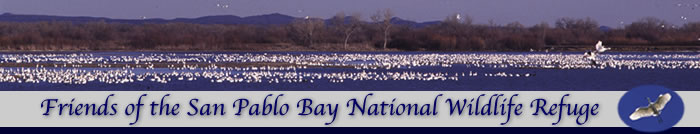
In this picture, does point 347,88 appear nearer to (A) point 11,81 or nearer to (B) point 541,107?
(A) point 11,81

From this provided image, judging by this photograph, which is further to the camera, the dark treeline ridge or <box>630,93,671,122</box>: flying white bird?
the dark treeline ridge

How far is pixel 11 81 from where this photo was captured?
3519 cm

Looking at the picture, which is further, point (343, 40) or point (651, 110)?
point (343, 40)

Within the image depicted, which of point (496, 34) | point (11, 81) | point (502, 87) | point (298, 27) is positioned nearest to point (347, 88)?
point (502, 87)

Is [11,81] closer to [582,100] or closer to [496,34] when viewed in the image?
[582,100]

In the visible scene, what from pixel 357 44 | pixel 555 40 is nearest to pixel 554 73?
pixel 357 44

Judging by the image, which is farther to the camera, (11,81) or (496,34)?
(496,34)

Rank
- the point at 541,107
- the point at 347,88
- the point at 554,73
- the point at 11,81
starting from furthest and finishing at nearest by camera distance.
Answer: the point at 554,73, the point at 11,81, the point at 347,88, the point at 541,107

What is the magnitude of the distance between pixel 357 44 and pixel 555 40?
74.1 ft

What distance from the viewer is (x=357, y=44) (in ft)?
328

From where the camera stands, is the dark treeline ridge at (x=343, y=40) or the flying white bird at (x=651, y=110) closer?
the flying white bird at (x=651, y=110)

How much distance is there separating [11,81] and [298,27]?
64.2 m

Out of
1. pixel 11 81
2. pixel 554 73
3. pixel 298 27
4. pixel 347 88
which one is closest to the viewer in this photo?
pixel 347 88

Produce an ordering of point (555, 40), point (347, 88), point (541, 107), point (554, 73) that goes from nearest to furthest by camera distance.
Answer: point (541, 107)
point (347, 88)
point (554, 73)
point (555, 40)
